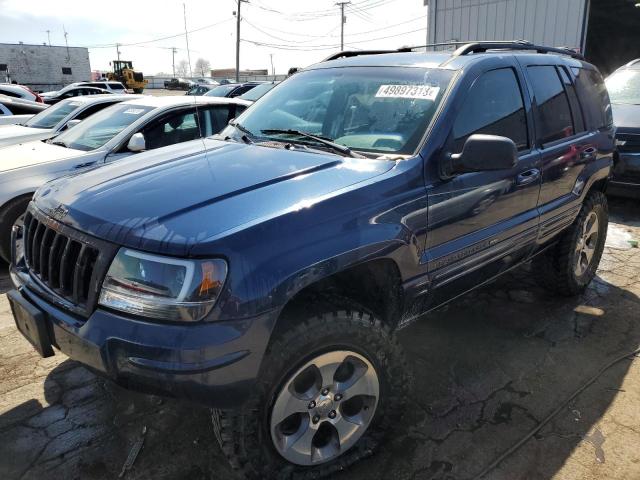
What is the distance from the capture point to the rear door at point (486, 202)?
259 centimetres

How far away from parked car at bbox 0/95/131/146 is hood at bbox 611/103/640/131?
21.4 feet

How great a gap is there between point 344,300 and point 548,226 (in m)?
1.94

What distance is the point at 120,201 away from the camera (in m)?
2.14

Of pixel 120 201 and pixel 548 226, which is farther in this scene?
pixel 548 226

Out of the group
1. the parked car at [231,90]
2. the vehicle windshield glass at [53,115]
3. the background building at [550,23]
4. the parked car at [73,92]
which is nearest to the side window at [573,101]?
the vehicle windshield glass at [53,115]

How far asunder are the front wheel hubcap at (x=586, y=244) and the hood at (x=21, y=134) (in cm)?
585

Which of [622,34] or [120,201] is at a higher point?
[622,34]

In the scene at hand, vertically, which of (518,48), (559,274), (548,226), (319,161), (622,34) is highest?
(622,34)

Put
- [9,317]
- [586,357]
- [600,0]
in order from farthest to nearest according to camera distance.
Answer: [600,0]
[9,317]
[586,357]

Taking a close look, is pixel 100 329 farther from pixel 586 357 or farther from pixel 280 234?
pixel 586 357

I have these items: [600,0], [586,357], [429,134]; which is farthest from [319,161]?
[600,0]

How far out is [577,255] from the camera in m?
4.09

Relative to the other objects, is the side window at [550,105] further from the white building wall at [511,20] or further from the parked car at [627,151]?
the white building wall at [511,20]

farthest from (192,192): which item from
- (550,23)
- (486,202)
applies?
(550,23)
